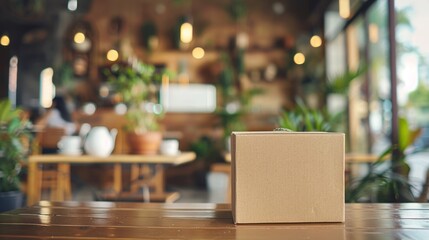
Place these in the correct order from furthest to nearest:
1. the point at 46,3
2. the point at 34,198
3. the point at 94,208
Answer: the point at 46,3 < the point at 34,198 < the point at 94,208

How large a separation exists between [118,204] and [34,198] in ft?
8.14

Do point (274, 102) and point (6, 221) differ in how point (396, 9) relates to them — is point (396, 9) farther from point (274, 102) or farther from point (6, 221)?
point (274, 102)

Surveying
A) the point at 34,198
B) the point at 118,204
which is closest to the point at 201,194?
the point at 34,198

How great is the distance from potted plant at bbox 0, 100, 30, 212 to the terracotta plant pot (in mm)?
1015

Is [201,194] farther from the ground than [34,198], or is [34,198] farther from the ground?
[34,198]

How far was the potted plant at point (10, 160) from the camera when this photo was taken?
332 cm

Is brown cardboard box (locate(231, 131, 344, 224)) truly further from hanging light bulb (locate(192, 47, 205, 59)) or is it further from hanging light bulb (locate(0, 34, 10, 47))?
hanging light bulb (locate(0, 34, 10, 47))

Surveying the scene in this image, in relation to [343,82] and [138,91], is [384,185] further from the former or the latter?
[138,91]

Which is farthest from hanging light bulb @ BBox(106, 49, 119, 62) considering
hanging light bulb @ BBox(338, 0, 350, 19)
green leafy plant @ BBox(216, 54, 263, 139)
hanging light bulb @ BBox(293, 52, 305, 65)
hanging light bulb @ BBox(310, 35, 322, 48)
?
hanging light bulb @ BBox(338, 0, 350, 19)

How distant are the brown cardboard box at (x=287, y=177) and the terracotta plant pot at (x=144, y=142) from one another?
7.55ft

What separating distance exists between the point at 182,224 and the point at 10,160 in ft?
9.55

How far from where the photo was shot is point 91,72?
8.52 meters

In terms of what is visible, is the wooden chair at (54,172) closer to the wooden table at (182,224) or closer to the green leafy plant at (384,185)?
the green leafy plant at (384,185)

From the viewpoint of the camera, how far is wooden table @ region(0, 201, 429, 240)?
851 millimetres
